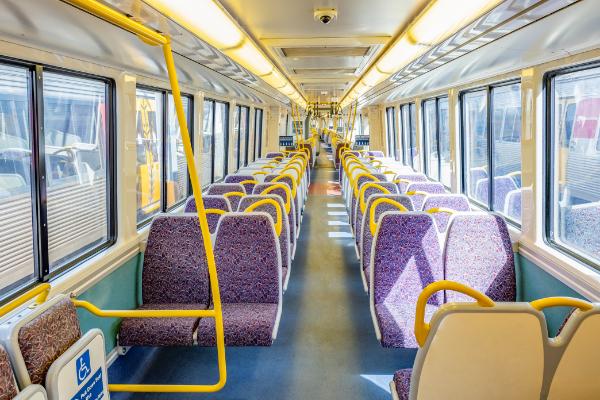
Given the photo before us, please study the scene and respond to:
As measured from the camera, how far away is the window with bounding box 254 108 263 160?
13.2 meters

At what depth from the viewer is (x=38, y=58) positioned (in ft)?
8.83

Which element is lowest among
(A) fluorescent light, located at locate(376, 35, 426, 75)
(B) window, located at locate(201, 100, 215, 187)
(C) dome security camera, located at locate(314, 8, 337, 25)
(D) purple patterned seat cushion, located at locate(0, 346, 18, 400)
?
(D) purple patterned seat cushion, located at locate(0, 346, 18, 400)

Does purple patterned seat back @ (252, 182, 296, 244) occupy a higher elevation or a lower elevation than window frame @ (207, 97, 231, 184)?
lower

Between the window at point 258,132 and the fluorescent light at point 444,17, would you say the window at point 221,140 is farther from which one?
the fluorescent light at point 444,17

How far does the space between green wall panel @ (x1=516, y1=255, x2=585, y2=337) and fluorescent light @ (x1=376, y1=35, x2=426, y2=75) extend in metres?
1.85

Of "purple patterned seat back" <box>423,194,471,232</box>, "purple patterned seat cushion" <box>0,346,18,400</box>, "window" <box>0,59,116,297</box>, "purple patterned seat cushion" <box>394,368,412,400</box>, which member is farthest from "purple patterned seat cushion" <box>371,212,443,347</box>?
"purple patterned seat cushion" <box>0,346,18,400</box>

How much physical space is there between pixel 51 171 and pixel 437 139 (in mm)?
6143

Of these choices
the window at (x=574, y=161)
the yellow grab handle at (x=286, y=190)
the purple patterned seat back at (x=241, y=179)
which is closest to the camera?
the window at (x=574, y=161)

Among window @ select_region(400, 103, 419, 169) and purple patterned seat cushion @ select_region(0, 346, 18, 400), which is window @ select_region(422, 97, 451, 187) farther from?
purple patterned seat cushion @ select_region(0, 346, 18, 400)

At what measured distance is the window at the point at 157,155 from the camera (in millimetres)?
4789

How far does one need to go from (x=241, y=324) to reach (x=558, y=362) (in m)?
1.81

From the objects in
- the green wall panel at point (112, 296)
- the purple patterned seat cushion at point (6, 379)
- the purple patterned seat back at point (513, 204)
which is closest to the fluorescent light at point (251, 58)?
the green wall panel at point (112, 296)

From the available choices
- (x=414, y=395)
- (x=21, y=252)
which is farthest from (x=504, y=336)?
(x=21, y=252)

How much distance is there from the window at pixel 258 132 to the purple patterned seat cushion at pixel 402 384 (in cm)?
1106
